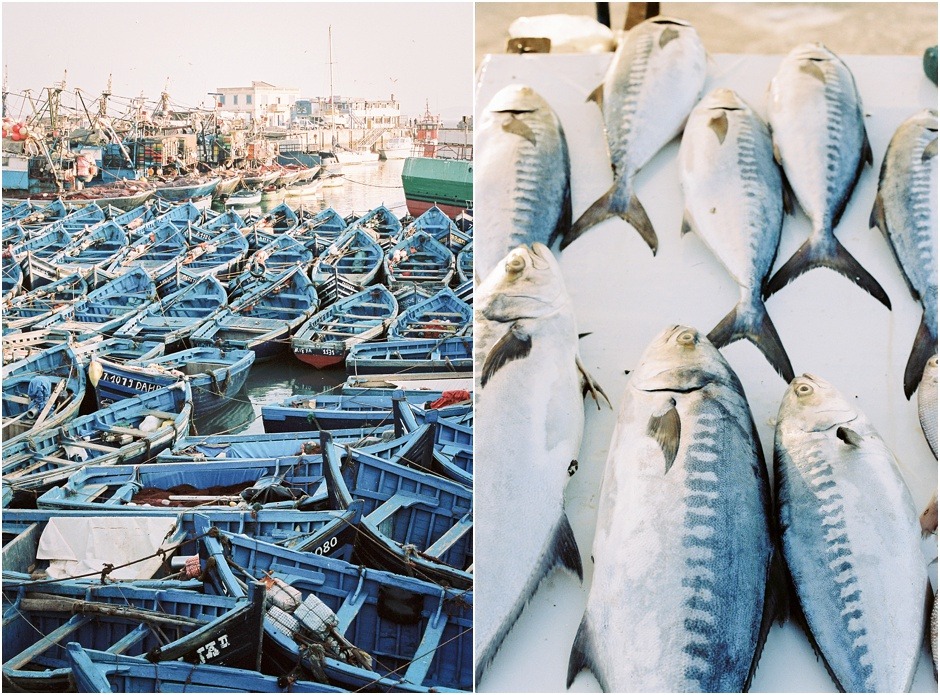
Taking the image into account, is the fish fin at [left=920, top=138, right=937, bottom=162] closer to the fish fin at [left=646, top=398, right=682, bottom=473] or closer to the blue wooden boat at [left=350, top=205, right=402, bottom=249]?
the fish fin at [left=646, top=398, right=682, bottom=473]

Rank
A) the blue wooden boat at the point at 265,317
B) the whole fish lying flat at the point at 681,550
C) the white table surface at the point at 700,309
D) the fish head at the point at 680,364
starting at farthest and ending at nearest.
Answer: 1. the blue wooden boat at the point at 265,317
2. the fish head at the point at 680,364
3. the white table surface at the point at 700,309
4. the whole fish lying flat at the point at 681,550

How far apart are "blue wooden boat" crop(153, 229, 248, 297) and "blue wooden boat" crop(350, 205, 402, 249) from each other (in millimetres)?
675

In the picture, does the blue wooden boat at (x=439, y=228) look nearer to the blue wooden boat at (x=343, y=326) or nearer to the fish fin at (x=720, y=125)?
the blue wooden boat at (x=343, y=326)

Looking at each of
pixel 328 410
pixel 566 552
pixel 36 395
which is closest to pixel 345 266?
pixel 328 410

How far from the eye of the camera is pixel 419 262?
10.1ft

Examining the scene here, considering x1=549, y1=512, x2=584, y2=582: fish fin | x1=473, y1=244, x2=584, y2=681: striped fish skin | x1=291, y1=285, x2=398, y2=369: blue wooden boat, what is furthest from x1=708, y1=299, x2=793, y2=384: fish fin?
x1=291, y1=285, x2=398, y2=369: blue wooden boat

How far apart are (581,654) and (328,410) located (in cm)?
139

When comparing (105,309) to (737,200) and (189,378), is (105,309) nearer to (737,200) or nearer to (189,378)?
(189,378)

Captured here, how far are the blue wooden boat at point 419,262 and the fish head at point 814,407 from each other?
1.54 metres

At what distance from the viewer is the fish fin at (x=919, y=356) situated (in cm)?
152

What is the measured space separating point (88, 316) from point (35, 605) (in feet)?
3.46

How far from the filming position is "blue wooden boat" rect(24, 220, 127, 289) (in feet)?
7.98

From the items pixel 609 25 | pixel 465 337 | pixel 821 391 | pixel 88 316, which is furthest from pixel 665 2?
pixel 88 316

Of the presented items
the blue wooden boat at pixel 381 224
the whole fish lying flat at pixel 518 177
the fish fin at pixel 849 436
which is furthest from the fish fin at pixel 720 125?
the blue wooden boat at pixel 381 224
